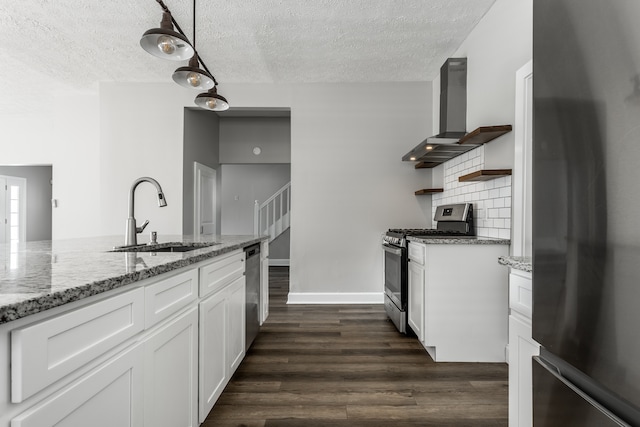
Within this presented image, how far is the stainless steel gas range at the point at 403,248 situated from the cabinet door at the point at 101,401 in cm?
244

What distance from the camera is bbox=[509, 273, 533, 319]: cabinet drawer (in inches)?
45.4

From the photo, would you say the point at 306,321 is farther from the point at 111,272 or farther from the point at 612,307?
the point at 612,307

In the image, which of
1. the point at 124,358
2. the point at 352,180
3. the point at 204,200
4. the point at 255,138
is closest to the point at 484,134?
the point at 352,180

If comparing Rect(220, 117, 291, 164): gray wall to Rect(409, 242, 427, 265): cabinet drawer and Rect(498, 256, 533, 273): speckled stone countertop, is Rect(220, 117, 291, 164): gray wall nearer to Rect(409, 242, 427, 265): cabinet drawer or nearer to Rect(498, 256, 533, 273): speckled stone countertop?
Rect(409, 242, 427, 265): cabinet drawer

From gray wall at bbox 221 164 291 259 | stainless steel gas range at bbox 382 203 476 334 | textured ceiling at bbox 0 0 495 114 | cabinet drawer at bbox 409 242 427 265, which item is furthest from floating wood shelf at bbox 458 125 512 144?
gray wall at bbox 221 164 291 259

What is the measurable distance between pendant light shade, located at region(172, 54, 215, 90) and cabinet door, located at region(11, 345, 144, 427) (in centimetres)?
192

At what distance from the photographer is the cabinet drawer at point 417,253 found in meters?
2.68

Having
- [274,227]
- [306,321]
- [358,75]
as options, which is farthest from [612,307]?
[274,227]

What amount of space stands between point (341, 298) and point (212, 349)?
2720 mm

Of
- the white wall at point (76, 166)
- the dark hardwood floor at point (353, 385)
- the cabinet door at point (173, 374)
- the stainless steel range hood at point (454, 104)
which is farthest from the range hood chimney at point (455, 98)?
the white wall at point (76, 166)

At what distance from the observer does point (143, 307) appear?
1077 mm

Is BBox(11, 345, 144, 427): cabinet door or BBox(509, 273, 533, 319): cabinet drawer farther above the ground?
BBox(509, 273, 533, 319): cabinet drawer

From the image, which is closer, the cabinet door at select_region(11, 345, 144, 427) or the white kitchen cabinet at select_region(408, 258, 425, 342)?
the cabinet door at select_region(11, 345, 144, 427)

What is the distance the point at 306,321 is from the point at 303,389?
55.7 inches
